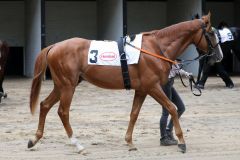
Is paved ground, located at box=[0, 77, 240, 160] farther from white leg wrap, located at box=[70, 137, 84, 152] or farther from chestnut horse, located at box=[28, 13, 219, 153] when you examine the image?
chestnut horse, located at box=[28, 13, 219, 153]

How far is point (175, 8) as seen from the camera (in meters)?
26.3

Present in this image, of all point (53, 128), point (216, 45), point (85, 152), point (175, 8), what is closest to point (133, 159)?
point (85, 152)

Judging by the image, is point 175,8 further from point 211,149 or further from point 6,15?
point 211,149

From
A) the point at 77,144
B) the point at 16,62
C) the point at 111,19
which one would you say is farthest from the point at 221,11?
the point at 77,144

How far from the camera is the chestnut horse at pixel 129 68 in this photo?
8562 millimetres

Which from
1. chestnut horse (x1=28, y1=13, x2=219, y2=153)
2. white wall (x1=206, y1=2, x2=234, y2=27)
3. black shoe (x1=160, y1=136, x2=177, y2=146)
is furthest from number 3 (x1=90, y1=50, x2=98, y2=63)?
white wall (x1=206, y1=2, x2=234, y2=27)

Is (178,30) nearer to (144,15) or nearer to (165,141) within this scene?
(165,141)

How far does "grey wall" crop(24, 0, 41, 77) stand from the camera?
2339 centimetres

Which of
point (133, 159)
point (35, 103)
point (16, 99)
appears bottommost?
point (16, 99)

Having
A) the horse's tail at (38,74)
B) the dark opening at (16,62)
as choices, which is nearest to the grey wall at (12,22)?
the dark opening at (16,62)

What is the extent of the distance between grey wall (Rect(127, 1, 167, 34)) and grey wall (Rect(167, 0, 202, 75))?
2.56 ft

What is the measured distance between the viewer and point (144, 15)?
27.6 metres

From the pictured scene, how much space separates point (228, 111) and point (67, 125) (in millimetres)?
5810

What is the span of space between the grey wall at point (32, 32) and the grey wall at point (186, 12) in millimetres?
6197
